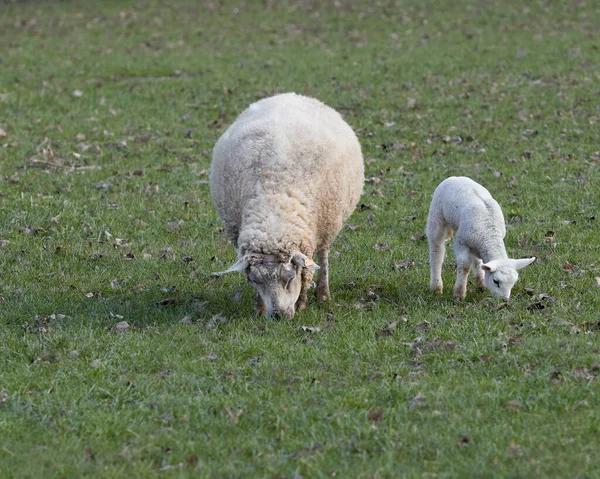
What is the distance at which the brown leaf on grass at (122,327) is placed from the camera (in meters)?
7.93

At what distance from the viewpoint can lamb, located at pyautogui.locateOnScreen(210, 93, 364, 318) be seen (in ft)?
25.8

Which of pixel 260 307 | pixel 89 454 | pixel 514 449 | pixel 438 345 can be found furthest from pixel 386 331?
pixel 89 454

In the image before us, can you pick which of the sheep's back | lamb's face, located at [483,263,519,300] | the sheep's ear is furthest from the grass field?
the sheep's back

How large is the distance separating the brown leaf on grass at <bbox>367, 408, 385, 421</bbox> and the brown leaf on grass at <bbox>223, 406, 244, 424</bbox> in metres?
0.85

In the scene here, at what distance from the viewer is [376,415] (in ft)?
19.8

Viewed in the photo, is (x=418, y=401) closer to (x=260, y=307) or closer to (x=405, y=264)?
(x=260, y=307)

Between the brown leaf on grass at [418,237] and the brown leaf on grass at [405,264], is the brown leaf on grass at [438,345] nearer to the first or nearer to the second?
the brown leaf on grass at [405,264]

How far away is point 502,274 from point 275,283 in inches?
75.2

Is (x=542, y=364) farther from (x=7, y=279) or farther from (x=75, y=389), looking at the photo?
(x=7, y=279)

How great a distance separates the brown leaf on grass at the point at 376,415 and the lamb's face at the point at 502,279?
2275 mm

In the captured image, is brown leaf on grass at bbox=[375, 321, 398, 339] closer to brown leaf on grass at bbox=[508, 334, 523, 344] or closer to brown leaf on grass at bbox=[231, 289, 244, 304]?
brown leaf on grass at bbox=[508, 334, 523, 344]

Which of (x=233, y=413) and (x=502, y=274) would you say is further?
(x=502, y=274)

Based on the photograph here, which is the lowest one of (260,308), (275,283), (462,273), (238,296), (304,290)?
(238,296)

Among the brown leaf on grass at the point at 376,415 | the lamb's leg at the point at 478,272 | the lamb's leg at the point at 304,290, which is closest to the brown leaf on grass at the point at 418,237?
the lamb's leg at the point at 478,272
